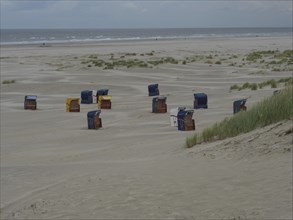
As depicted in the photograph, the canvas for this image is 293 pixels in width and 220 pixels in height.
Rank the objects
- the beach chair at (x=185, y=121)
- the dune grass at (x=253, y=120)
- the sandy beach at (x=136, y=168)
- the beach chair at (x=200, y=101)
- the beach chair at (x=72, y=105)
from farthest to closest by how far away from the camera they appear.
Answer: the beach chair at (x=72, y=105) < the beach chair at (x=200, y=101) < the beach chair at (x=185, y=121) < the dune grass at (x=253, y=120) < the sandy beach at (x=136, y=168)

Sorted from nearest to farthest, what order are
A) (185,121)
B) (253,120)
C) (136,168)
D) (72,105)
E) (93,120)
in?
1. (136,168)
2. (253,120)
3. (185,121)
4. (93,120)
5. (72,105)

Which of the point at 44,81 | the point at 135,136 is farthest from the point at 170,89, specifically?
the point at 135,136

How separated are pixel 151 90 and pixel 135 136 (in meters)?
8.32

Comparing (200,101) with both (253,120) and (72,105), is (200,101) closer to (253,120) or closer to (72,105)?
(72,105)

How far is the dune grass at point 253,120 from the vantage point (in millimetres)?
8828

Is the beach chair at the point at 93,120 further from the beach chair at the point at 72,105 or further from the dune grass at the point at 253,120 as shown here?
the dune grass at the point at 253,120

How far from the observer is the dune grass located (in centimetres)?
883

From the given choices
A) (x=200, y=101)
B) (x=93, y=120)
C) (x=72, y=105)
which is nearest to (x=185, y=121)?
(x=93, y=120)

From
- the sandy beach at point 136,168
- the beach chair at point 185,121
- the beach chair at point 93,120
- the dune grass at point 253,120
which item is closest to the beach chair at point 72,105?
the sandy beach at point 136,168

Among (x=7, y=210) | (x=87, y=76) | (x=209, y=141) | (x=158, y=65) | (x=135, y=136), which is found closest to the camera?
(x=7, y=210)

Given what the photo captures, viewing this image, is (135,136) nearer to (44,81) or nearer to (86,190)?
(86,190)

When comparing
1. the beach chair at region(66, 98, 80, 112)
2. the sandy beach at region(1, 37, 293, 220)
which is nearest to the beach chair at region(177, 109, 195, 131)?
the sandy beach at region(1, 37, 293, 220)

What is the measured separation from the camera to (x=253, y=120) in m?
9.13

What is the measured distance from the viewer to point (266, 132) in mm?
7953
